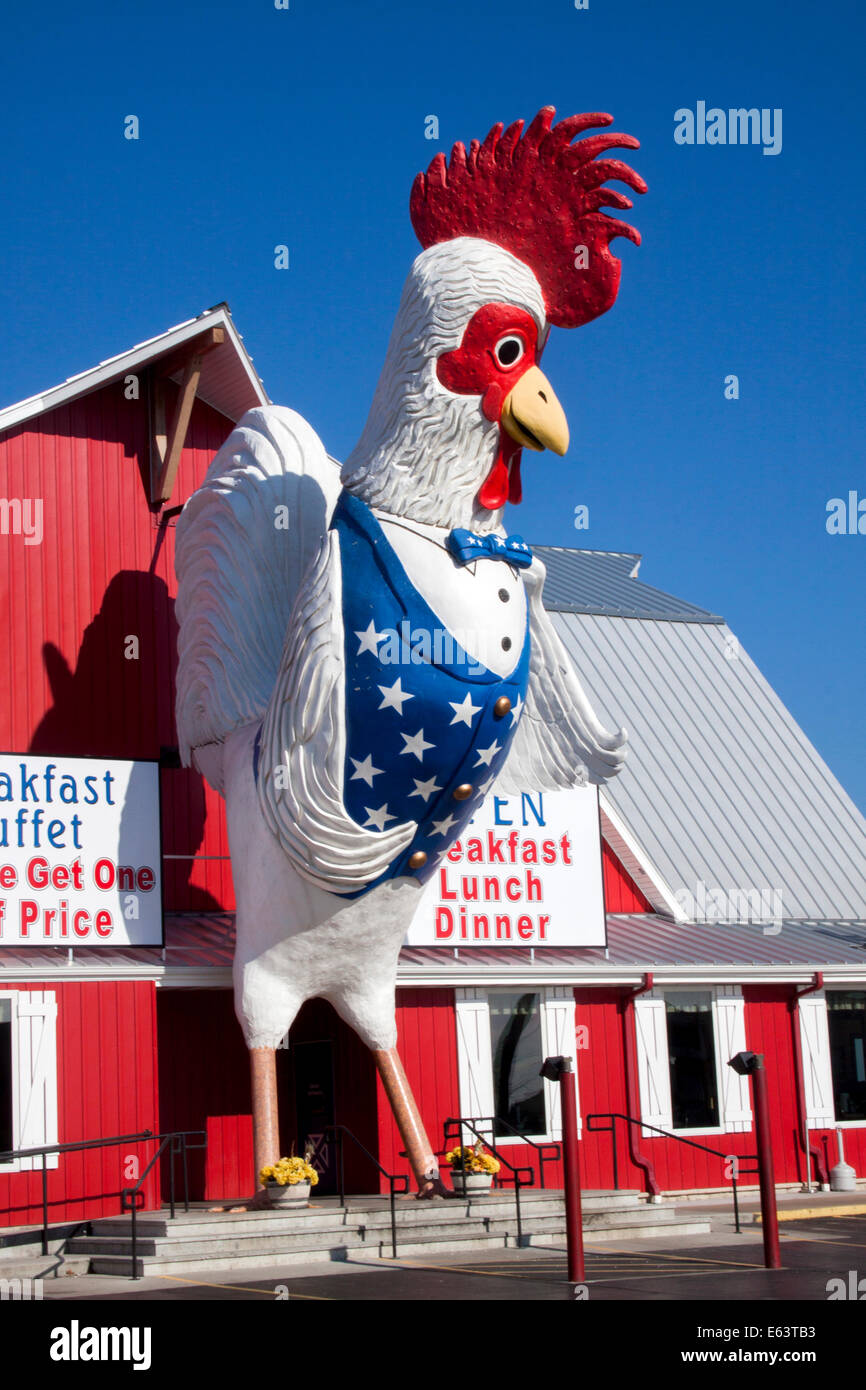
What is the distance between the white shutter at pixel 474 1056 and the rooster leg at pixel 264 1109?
138 inches

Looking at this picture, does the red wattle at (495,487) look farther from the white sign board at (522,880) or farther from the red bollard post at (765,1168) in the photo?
the red bollard post at (765,1168)

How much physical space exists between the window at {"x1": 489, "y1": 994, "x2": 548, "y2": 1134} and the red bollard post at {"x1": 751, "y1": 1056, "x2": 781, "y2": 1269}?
21.5 feet

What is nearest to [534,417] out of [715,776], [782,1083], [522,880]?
[522,880]

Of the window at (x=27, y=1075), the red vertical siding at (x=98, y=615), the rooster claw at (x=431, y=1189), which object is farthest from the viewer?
the red vertical siding at (x=98, y=615)

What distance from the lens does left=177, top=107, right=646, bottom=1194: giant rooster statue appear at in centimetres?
1428

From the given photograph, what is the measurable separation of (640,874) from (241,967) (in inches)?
326

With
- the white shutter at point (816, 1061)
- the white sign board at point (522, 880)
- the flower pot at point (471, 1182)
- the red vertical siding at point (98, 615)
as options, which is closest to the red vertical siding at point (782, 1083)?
the white shutter at point (816, 1061)

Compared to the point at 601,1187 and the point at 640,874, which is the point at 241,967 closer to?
the point at 601,1187

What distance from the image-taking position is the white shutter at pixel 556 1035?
18625 millimetres

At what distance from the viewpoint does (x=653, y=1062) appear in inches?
770

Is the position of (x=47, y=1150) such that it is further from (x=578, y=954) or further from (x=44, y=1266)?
(x=578, y=954)

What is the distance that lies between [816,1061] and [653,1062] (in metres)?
2.47

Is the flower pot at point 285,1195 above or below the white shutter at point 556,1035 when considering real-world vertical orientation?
below
